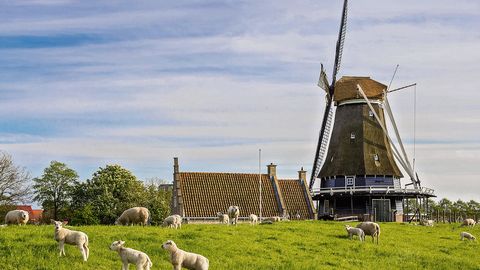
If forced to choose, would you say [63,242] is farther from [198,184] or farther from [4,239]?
[198,184]

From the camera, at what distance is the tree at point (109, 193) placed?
Result: 67.4 metres

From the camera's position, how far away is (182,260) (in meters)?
18.1

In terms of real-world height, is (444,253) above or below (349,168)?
below

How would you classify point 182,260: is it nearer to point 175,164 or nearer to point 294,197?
point 175,164

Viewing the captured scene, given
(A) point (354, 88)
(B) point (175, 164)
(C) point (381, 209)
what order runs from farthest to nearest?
(A) point (354, 88)
(C) point (381, 209)
(B) point (175, 164)

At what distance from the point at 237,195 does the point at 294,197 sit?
6333 mm

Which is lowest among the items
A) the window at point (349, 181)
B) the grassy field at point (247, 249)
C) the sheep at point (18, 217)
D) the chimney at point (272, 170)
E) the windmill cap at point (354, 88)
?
the grassy field at point (247, 249)

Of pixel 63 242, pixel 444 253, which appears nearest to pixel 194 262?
pixel 63 242

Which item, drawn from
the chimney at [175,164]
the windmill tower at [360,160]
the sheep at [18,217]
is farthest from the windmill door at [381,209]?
the sheep at [18,217]

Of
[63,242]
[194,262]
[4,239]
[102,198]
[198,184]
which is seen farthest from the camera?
[102,198]

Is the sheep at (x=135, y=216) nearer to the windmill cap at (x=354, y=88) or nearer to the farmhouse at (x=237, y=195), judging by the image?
the farmhouse at (x=237, y=195)

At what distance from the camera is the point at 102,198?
68.1 metres

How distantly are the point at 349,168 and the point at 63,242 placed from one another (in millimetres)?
47046

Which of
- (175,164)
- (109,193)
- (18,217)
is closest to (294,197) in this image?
(175,164)
